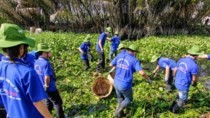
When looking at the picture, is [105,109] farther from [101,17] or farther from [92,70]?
[101,17]

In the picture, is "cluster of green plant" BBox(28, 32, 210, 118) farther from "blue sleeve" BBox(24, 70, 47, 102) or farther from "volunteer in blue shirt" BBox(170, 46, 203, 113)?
"blue sleeve" BBox(24, 70, 47, 102)

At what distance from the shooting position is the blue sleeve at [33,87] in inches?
121

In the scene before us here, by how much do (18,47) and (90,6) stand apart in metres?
19.6

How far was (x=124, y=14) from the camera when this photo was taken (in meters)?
21.7

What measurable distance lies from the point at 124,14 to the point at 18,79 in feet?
62.3

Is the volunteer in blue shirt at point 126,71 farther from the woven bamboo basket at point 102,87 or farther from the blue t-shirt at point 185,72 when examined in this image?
the woven bamboo basket at point 102,87

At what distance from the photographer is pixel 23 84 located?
124 inches

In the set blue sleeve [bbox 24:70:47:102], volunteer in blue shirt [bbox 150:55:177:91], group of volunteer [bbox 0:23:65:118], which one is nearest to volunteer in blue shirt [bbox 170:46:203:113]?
volunteer in blue shirt [bbox 150:55:177:91]

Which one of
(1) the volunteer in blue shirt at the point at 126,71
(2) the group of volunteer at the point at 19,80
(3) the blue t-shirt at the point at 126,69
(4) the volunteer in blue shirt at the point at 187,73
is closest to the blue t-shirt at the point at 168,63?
(4) the volunteer in blue shirt at the point at 187,73

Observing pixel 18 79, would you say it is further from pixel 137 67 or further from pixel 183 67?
pixel 183 67

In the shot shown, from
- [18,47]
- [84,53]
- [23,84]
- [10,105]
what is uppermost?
[18,47]

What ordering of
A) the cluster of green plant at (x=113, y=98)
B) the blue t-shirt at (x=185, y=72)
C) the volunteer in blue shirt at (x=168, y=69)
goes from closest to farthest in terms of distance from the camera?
the blue t-shirt at (x=185, y=72) < the cluster of green plant at (x=113, y=98) < the volunteer in blue shirt at (x=168, y=69)

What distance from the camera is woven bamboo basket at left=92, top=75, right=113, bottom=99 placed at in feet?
27.6

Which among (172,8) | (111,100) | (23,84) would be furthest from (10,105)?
(172,8)
